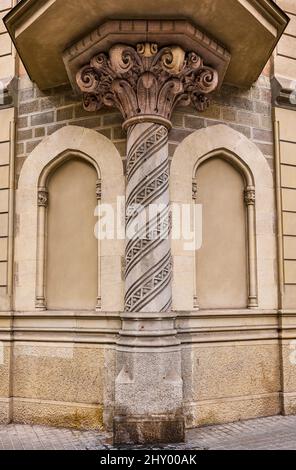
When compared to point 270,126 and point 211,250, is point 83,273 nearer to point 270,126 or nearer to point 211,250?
point 211,250

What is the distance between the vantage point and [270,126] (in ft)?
24.7

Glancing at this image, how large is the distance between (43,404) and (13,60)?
5.15 meters

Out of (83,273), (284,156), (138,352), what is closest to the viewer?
(138,352)

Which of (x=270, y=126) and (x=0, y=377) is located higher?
(x=270, y=126)

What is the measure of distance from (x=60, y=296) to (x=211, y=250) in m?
2.27

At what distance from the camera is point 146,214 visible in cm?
609

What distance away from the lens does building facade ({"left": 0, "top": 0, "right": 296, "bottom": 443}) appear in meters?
5.89

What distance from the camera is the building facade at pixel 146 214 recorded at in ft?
19.3

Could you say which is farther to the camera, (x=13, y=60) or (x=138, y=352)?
(x=13, y=60)

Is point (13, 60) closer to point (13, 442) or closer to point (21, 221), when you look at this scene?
point (21, 221)

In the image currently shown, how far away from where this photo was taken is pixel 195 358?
6477mm
